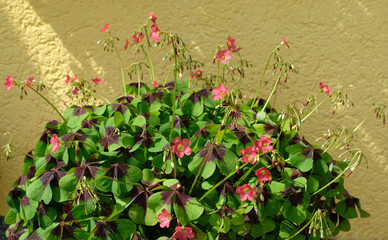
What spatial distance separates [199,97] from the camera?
2229 millimetres

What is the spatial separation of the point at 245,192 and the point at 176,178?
1.10 feet

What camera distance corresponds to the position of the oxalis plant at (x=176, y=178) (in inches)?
71.6

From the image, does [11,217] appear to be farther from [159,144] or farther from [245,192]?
[245,192]

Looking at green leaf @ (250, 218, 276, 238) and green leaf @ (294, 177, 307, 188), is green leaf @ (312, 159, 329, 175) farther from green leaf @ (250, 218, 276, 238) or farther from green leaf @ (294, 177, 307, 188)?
green leaf @ (250, 218, 276, 238)

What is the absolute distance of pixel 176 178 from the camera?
2.00 m

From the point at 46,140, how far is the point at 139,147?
0.51 m

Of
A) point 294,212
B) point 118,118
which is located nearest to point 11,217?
point 118,118

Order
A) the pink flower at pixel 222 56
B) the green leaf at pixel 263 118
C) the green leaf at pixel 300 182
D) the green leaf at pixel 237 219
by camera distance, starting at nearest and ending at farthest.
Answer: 1. the green leaf at pixel 237 219
2. the green leaf at pixel 300 182
3. the pink flower at pixel 222 56
4. the green leaf at pixel 263 118

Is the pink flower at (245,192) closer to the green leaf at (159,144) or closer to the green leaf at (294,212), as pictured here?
the green leaf at (294,212)

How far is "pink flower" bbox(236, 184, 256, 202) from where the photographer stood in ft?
5.90

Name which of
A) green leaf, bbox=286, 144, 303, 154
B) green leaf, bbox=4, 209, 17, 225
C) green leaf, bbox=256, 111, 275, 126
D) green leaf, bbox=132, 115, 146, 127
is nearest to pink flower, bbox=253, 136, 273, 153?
green leaf, bbox=286, 144, 303, 154

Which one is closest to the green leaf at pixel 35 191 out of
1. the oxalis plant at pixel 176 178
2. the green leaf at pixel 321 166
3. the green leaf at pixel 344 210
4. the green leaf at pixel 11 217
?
the oxalis plant at pixel 176 178

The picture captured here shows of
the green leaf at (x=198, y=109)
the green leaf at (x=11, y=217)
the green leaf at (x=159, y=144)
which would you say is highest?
the green leaf at (x=11, y=217)

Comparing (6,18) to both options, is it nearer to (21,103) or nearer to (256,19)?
(21,103)
